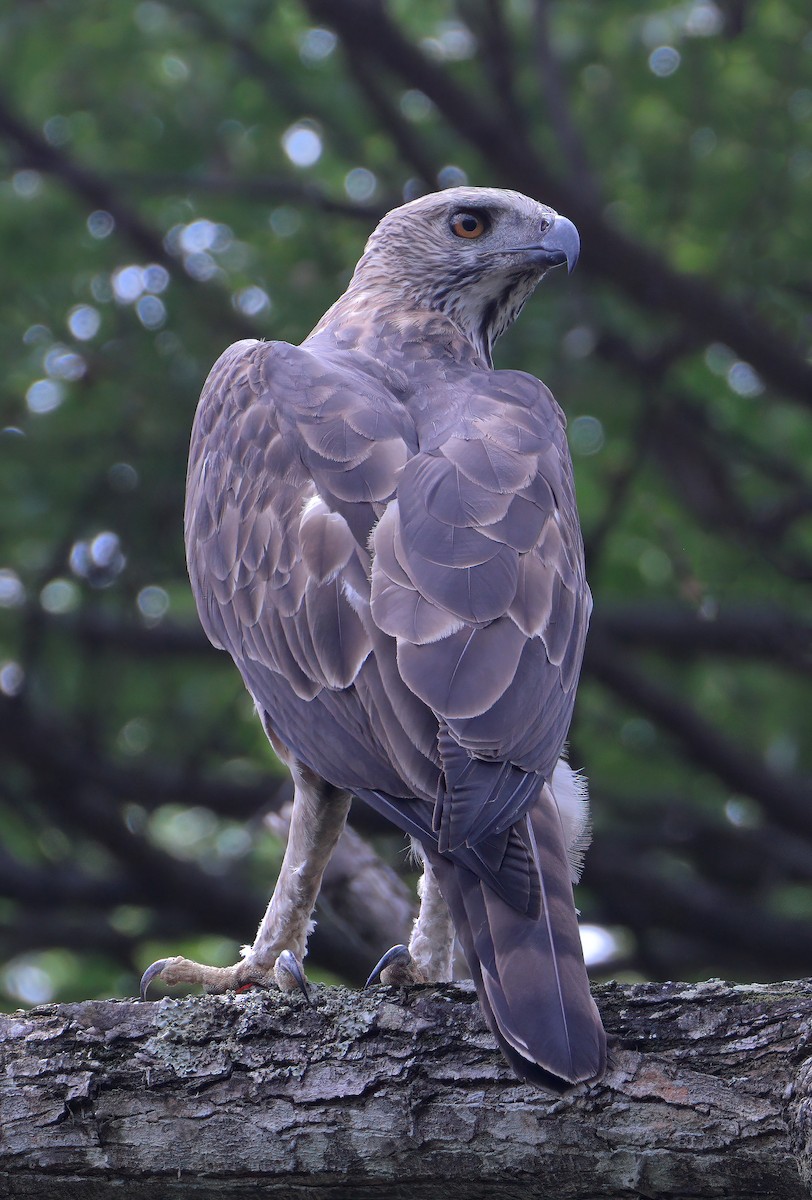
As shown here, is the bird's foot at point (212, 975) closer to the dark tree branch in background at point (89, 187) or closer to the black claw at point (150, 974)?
the black claw at point (150, 974)

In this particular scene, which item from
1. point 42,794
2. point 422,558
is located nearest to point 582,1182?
point 422,558

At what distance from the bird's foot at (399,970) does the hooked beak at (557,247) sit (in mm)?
2488

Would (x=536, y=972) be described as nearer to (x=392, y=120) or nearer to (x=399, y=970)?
(x=399, y=970)

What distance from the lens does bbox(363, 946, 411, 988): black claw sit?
158 inches

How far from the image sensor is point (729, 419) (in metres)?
7.86

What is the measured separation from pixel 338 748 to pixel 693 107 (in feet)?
16.9

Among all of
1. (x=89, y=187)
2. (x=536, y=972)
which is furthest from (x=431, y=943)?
(x=89, y=187)

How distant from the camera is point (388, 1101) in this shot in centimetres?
301

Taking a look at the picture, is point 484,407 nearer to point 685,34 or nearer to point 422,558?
point 422,558

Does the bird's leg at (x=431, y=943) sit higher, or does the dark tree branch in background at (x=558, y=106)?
the dark tree branch in background at (x=558, y=106)

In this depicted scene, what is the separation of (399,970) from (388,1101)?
117 centimetres

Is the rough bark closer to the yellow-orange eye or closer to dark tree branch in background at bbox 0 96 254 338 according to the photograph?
the yellow-orange eye

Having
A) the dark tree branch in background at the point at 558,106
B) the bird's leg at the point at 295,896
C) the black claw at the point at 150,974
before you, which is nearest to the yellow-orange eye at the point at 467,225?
the dark tree branch in background at the point at 558,106

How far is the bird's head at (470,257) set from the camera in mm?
5395
